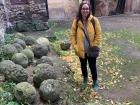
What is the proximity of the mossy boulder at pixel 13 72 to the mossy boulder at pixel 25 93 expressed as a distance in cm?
39

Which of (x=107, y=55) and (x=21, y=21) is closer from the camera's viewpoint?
(x=107, y=55)

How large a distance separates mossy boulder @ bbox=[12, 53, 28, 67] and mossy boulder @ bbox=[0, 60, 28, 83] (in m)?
0.57

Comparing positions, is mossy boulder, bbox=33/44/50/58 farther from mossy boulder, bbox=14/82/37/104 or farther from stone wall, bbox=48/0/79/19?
stone wall, bbox=48/0/79/19

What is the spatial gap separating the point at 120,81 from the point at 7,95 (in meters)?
2.89

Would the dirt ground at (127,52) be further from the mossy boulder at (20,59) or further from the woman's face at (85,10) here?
the mossy boulder at (20,59)

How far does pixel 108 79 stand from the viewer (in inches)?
289

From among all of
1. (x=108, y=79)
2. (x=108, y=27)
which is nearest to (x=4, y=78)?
(x=108, y=79)

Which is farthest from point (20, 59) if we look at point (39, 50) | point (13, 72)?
point (39, 50)

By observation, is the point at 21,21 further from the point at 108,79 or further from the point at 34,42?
the point at 108,79

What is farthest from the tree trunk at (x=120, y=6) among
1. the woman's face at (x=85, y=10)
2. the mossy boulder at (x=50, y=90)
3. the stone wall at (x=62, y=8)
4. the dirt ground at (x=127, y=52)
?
the mossy boulder at (x=50, y=90)

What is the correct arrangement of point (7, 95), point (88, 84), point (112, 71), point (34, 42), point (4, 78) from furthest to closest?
point (34, 42)
point (112, 71)
point (88, 84)
point (4, 78)
point (7, 95)

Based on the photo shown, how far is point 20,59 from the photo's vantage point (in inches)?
272

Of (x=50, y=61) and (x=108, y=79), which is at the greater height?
(x=50, y=61)

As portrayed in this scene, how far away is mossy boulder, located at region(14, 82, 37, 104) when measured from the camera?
5.50 metres
